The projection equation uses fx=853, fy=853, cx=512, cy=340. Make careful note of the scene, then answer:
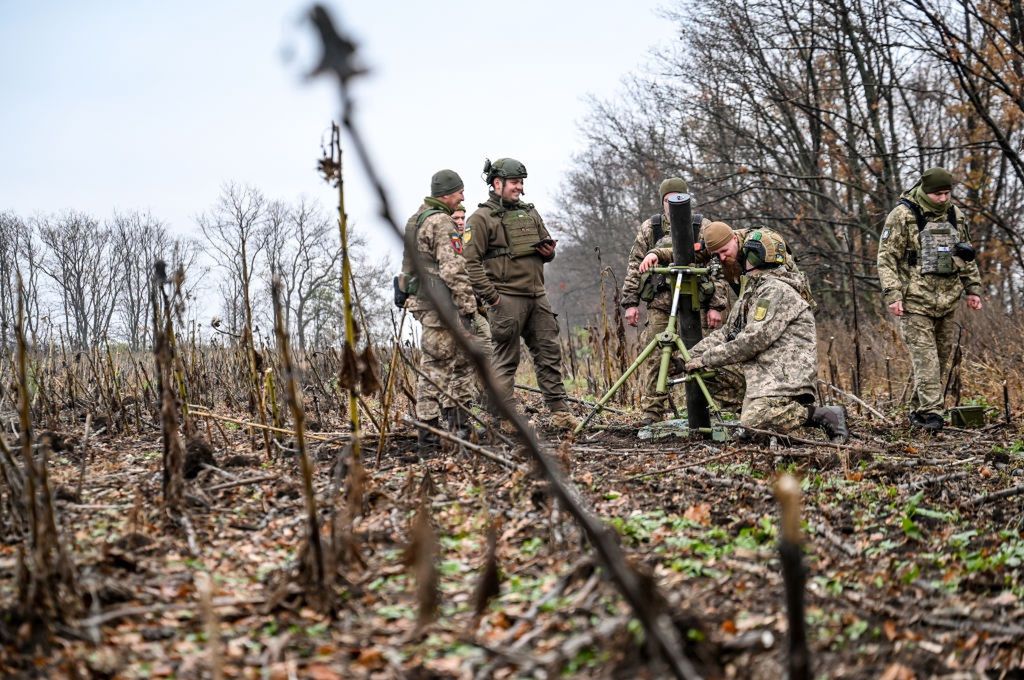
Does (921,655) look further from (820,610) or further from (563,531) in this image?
(563,531)

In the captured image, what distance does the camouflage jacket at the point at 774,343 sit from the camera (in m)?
5.70

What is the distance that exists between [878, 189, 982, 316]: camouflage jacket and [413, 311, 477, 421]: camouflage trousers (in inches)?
139

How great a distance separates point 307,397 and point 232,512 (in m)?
6.73

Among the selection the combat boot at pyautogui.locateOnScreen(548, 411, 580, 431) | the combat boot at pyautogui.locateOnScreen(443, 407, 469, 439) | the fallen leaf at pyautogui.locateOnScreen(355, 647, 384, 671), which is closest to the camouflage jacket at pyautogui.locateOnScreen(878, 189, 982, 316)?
the combat boot at pyautogui.locateOnScreen(548, 411, 580, 431)

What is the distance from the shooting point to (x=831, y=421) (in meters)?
5.91

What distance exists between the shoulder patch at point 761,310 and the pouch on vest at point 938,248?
197cm

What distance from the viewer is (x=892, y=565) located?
3533 mm

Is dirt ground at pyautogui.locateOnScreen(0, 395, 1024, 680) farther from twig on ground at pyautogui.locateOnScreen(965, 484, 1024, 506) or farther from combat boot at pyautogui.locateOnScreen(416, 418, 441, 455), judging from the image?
combat boot at pyautogui.locateOnScreen(416, 418, 441, 455)

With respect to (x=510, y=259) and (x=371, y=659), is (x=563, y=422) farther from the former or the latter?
(x=371, y=659)

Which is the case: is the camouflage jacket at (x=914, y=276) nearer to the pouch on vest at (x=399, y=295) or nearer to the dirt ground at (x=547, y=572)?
the dirt ground at (x=547, y=572)

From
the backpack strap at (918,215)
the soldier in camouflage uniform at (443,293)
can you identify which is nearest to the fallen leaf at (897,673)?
the soldier in camouflage uniform at (443,293)

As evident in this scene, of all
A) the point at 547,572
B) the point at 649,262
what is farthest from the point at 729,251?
the point at 547,572

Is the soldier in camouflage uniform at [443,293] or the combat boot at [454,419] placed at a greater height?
the soldier in camouflage uniform at [443,293]

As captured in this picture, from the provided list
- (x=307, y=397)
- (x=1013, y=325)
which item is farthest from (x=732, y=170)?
(x=307, y=397)
